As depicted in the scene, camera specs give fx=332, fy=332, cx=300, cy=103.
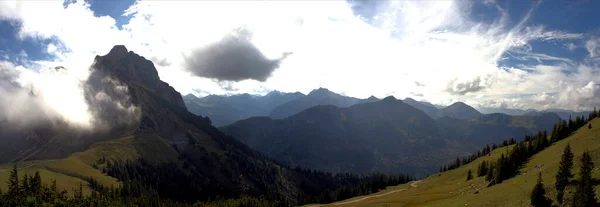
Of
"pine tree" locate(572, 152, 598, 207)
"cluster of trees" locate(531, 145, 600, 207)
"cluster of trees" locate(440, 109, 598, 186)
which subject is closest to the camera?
"pine tree" locate(572, 152, 598, 207)

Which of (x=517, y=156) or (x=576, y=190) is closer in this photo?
(x=576, y=190)

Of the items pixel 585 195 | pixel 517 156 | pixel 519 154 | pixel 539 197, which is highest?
pixel 519 154

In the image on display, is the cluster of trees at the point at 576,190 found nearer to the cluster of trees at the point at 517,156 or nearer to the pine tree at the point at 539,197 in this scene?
the pine tree at the point at 539,197

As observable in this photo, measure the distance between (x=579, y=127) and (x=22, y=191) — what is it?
250119 millimetres

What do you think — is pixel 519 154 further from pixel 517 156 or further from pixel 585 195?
pixel 585 195

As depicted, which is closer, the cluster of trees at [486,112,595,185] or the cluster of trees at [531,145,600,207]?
the cluster of trees at [531,145,600,207]

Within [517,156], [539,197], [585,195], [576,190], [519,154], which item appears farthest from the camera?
[519,154]

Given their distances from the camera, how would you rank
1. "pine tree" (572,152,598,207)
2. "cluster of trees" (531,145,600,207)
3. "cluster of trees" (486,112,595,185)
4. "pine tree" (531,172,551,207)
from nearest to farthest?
"pine tree" (572,152,598,207), "cluster of trees" (531,145,600,207), "pine tree" (531,172,551,207), "cluster of trees" (486,112,595,185)

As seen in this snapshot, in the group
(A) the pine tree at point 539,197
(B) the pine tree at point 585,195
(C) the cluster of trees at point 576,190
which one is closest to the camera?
(B) the pine tree at point 585,195

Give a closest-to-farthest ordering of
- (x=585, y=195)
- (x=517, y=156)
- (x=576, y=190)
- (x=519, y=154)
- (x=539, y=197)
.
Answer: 1. (x=585, y=195)
2. (x=576, y=190)
3. (x=539, y=197)
4. (x=517, y=156)
5. (x=519, y=154)

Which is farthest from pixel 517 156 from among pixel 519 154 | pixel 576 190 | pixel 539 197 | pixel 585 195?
pixel 585 195

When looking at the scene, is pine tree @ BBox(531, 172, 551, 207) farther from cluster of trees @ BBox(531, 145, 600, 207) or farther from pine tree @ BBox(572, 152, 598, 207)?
pine tree @ BBox(572, 152, 598, 207)

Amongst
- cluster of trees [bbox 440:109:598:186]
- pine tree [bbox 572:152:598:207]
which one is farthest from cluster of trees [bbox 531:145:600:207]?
cluster of trees [bbox 440:109:598:186]

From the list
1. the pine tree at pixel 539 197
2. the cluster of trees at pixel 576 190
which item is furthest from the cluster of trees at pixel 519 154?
the pine tree at pixel 539 197
